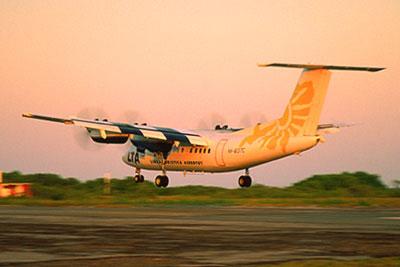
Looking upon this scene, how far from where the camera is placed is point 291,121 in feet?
124

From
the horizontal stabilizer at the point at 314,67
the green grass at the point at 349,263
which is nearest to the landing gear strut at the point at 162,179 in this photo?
the horizontal stabilizer at the point at 314,67

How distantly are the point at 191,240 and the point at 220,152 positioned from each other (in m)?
26.3

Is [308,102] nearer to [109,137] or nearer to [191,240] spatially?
[109,137]

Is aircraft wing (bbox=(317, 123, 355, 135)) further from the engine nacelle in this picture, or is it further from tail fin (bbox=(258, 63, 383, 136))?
the engine nacelle

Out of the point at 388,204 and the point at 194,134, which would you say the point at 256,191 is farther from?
the point at 388,204

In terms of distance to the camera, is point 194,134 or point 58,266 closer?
point 58,266

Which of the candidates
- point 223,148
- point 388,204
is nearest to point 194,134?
point 223,148

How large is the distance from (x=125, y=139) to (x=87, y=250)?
33.2 m

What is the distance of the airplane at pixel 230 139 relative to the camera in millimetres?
37125

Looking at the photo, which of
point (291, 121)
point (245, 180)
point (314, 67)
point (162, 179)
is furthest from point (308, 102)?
point (162, 179)

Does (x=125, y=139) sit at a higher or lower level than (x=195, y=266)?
higher

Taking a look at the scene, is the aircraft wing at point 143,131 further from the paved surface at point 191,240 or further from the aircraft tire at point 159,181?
the paved surface at point 191,240

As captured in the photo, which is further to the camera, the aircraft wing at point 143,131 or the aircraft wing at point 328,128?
the aircraft wing at point 328,128

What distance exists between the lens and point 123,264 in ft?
42.5
